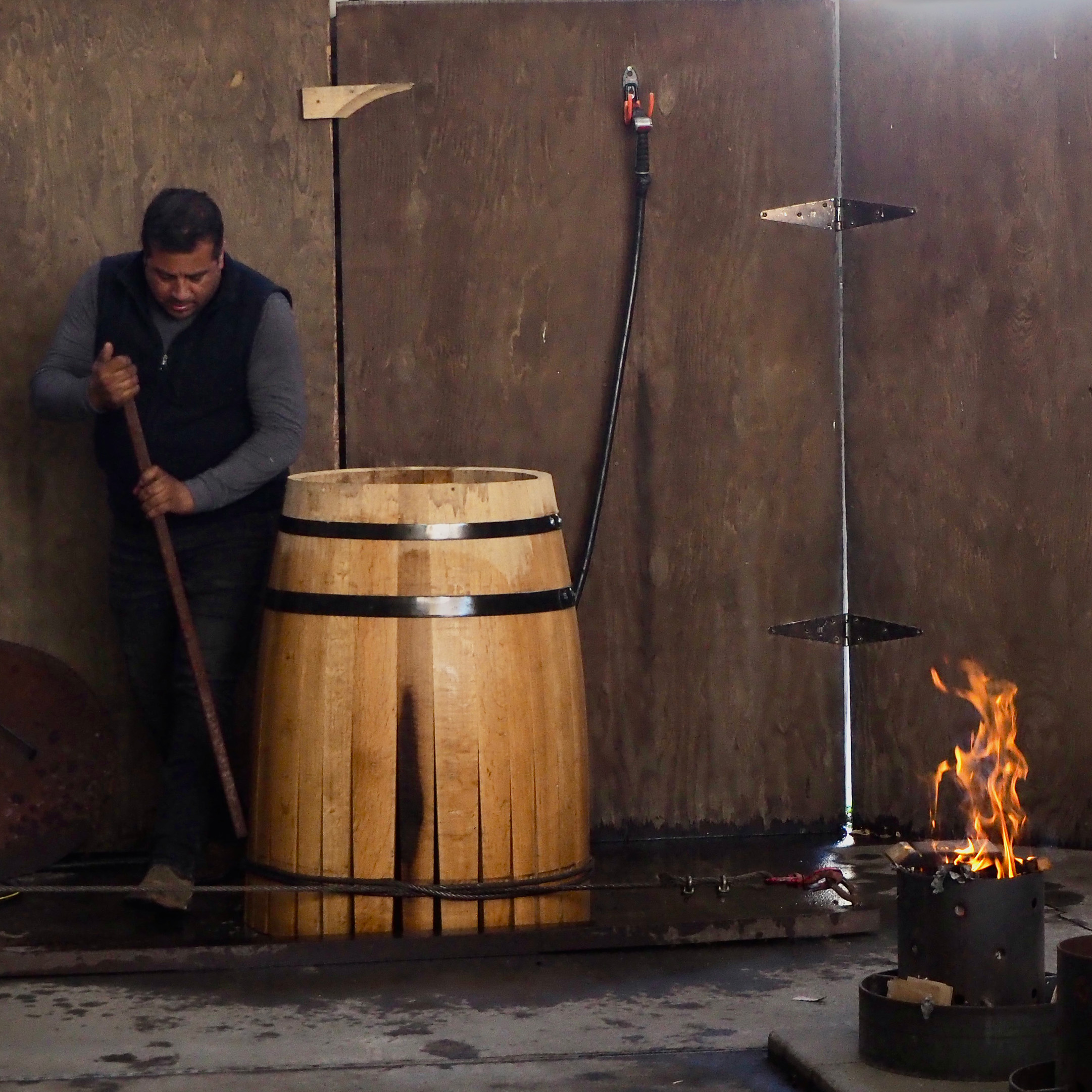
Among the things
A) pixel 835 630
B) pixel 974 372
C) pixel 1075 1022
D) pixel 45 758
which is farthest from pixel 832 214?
pixel 1075 1022

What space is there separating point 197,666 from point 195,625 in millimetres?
178

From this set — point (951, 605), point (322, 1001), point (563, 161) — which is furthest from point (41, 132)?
point (951, 605)

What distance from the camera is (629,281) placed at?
439 centimetres

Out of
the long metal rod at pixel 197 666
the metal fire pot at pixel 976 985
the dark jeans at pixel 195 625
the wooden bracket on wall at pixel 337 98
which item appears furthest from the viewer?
the wooden bracket on wall at pixel 337 98

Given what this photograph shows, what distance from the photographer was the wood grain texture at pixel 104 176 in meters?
4.21

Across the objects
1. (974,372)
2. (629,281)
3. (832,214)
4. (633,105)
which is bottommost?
(974,372)

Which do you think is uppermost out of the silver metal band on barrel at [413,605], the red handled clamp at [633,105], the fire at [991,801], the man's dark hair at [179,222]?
the red handled clamp at [633,105]

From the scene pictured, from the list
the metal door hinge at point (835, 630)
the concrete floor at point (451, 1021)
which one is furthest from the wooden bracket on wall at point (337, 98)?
the concrete floor at point (451, 1021)

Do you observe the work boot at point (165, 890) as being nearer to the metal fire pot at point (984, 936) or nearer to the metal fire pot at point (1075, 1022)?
the metal fire pot at point (984, 936)

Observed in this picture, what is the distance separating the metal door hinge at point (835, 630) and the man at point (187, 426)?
1.41 meters

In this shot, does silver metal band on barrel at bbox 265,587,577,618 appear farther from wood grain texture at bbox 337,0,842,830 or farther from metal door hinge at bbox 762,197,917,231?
metal door hinge at bbox 762,197,917,231

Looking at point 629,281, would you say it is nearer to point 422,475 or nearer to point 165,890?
point 422,475

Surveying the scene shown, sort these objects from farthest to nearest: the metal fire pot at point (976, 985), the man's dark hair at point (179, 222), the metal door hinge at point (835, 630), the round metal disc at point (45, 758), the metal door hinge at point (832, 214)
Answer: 1. the metal door hinge at point (835, 630)
2. the metal door hinge at point (832, 214)
3. the round metal disc at point (45, 758)
4. the man's dark hair at point (179, 222)
5. the metal fire pot at point (976, 985)

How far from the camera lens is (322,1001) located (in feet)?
10.8
